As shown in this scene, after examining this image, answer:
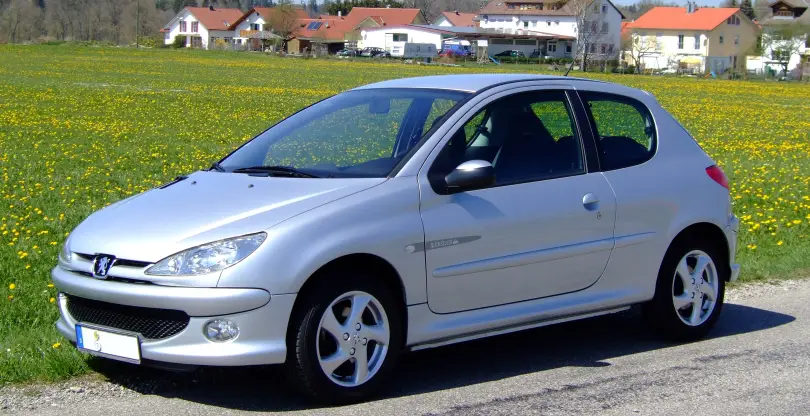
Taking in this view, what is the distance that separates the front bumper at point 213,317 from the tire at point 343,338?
104mm

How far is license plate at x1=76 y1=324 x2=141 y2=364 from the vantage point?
4949mm

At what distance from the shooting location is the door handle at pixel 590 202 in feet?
20.0

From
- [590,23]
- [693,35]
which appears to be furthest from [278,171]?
[693,35]

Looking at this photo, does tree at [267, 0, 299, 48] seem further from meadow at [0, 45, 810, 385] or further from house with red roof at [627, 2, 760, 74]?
meadow at [0, 45, 810, 385]

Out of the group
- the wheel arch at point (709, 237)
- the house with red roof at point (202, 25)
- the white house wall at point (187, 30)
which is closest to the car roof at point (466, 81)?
the wheel arch at point (709, 237)

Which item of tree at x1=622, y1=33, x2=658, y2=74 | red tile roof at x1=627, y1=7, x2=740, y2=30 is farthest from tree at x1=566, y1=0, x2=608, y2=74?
red tile roof at x1=627, y1=7, x2=740, y2=30

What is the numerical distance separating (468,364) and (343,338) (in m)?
1.25

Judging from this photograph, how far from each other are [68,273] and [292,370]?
1.25 m

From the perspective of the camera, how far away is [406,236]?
530 centimetres

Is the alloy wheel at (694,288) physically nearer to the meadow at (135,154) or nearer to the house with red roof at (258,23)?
the meadow at (135,154)

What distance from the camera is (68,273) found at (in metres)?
5.26

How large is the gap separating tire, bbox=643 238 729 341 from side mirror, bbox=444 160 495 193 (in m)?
1.67

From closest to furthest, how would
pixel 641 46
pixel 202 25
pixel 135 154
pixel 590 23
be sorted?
pixel 135 154
pixel 590 23
pixel 641 46
pixel 202 25

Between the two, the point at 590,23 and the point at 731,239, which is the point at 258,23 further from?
the point at 731,239
